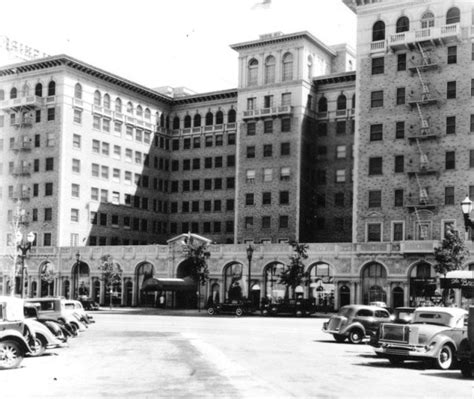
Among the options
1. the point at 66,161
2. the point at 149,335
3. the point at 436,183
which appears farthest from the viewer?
the point at 66,161

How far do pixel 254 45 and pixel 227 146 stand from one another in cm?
1338

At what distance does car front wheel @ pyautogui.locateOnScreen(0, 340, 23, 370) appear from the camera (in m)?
19.8

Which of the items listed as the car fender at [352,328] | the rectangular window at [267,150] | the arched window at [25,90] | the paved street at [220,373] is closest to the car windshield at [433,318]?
the paved street at [220,373]

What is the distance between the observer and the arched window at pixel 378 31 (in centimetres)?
7162

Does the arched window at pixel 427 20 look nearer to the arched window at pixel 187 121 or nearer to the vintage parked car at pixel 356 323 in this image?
the arched window at pixel 187 121

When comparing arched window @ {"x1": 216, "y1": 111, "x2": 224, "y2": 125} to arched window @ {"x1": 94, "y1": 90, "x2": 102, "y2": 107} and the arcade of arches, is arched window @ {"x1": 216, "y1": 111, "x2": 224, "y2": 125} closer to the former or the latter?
arched window @ {"x1": 94, "y1": 90, "x2": 102, "y2": 107}

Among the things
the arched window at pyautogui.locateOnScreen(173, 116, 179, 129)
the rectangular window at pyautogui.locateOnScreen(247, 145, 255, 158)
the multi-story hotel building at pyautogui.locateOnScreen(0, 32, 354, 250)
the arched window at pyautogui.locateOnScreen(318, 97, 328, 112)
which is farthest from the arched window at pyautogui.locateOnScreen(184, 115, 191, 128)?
the arched window at pyautogui.locateOnScreen(318, 97, 328, 112)

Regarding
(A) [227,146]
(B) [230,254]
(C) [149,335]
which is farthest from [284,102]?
(C) [149,335]

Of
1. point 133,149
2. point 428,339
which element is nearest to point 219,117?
point 133,149

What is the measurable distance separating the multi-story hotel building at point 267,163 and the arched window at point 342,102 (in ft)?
0.54

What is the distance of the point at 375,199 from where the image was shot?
233 ft

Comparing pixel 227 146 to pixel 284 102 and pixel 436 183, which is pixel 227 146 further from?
pixel 436 183

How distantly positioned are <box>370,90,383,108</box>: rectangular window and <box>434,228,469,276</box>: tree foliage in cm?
1802

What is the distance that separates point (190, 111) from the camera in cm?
9662
